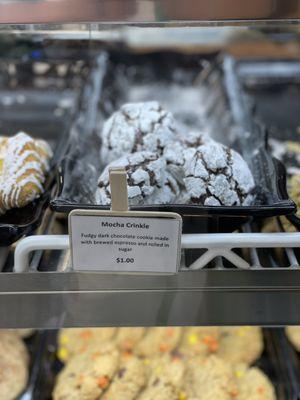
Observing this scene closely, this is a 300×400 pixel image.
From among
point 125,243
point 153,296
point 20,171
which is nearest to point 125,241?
point 125,243

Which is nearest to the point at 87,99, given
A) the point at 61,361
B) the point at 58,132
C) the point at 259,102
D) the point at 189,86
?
the point at 58,132

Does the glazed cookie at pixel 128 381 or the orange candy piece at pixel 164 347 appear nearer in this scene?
the glazed cookie at pixel 128 381

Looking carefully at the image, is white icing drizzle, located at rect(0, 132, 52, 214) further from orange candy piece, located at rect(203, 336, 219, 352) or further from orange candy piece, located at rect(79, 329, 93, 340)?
orange candy piece, located at rect(203, 336, 219, 352)

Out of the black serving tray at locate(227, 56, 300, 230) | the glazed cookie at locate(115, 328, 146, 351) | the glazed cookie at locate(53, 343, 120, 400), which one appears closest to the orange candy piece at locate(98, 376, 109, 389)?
the glazed cookie at locate(53, 343, 120, 400)

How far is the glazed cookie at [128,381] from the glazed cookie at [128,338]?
0.21 ft

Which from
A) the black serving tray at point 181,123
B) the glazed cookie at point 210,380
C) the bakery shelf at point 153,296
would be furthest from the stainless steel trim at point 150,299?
the glazed cookie at point 210,380

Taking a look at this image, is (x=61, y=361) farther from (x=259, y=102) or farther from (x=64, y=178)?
(x=259, y=102)

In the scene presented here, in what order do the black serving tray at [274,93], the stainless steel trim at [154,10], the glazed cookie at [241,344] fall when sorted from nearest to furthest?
the stainless steel trim at [154,10] → the glazed cookie at [241,344] → the black serving tray at [274,93]

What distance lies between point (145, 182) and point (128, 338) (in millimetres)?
666

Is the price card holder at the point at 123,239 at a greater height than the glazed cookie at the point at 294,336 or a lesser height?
lesser

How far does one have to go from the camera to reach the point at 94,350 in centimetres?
134

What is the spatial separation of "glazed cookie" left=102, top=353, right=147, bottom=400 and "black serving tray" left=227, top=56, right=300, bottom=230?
2.26 ft

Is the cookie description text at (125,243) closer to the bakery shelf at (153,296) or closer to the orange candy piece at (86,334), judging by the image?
the bakery shelf at (153,296)

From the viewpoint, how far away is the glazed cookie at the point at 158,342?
4.49 ft
